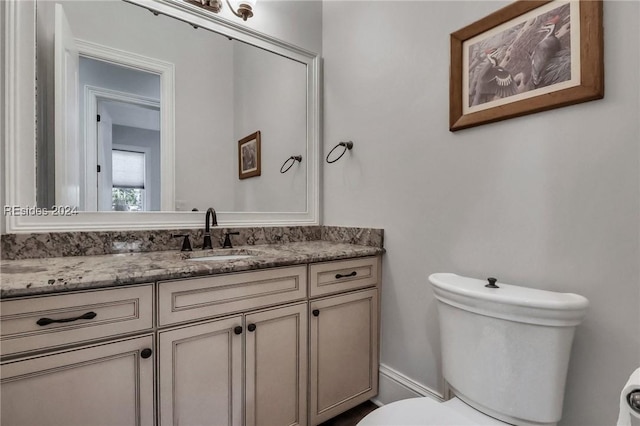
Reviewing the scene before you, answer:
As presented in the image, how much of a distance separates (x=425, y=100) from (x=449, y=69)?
158 millimetres

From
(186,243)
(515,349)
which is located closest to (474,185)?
(515,349)

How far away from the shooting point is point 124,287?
3.05 feet

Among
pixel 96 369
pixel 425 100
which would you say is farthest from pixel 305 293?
pixel 425 100

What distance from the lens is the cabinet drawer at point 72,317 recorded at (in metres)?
0.79

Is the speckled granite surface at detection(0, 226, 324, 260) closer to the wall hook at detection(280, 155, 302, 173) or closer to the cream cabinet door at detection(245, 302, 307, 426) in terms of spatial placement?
the wall hook at detection(280, 155, 302, 173)

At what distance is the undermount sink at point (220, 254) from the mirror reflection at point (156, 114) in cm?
28

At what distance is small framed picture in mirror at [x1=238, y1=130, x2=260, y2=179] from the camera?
71.0 inches

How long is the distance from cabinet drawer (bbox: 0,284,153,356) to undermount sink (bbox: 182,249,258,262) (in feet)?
1.45

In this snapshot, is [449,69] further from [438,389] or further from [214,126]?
[438,389]

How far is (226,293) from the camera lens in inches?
44.5

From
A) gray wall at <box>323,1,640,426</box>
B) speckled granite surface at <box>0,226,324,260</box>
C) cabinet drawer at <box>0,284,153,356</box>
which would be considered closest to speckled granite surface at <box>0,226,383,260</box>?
speckled granite surface at <box>0,226,324,260</box>

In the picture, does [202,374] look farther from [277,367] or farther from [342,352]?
[342,352]

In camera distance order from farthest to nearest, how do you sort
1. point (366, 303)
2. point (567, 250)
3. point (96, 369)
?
point (366, 303)
point (567, 250)
point (96, 369)

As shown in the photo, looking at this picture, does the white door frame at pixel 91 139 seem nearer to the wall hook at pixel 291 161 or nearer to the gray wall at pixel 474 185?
the wall hook at pixel 291 161
